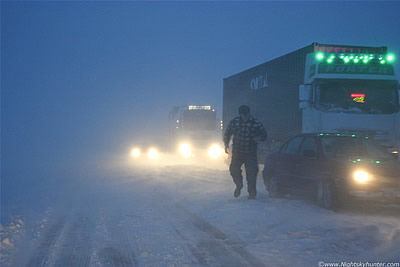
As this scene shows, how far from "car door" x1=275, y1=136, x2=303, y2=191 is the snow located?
508 mm

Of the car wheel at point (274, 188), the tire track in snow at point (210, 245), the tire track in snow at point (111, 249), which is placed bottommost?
the tire track in snow at point (111, 249)

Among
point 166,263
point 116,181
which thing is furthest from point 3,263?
point 116,181

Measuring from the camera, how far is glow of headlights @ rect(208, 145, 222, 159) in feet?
76.1

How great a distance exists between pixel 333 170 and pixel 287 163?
5.04ft

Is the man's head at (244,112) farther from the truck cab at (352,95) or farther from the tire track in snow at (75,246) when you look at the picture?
the tire track in snow at (75,246)

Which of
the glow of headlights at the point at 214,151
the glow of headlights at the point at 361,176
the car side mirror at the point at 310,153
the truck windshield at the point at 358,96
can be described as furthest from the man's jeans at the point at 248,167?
the glow of headlights at the point at 214,151

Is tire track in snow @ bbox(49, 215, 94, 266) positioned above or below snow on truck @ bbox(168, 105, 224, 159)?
below

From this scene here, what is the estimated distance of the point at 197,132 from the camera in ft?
80.0

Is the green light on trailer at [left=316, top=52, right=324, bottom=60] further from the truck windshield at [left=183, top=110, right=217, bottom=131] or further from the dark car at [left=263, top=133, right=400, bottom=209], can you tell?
the truck windshield at [left=183, top=110, right=217, bottom=131]

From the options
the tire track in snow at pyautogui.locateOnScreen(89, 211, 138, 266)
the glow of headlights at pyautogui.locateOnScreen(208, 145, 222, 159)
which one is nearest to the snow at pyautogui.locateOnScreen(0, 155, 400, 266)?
the tire track in snow at pyautogui.locateOnScreen(89, 211, 138, 266)

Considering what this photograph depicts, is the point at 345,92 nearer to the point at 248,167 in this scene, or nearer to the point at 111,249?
the point at 248,167

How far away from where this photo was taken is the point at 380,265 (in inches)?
174

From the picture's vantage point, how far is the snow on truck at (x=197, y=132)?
78.5ft

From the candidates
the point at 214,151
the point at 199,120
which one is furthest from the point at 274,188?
the point at 199,120
